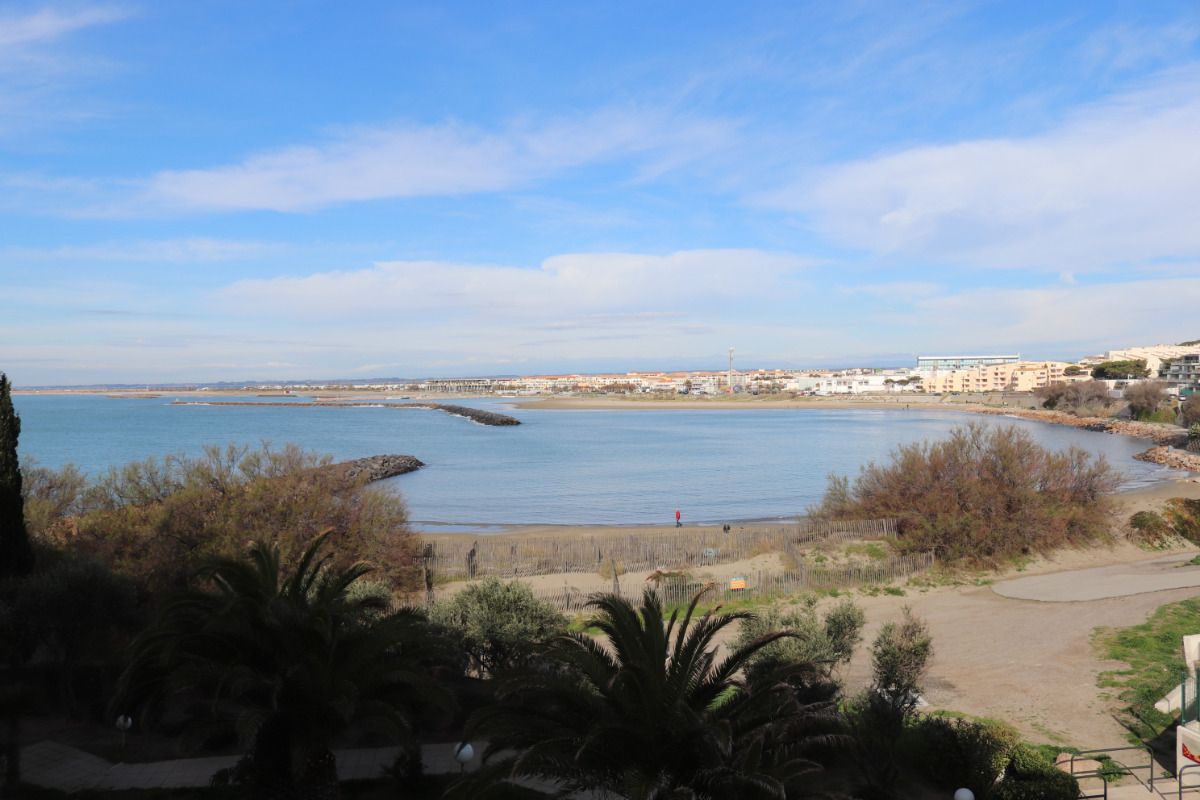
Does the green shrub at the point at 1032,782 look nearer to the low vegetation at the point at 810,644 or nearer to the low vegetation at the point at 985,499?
the low vegetation at the point at 810,644

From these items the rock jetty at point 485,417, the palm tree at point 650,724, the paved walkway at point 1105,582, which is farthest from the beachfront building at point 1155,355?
the palm tree at point 650,724

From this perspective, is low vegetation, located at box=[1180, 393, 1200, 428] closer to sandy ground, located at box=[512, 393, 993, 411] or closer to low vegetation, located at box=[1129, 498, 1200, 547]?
sandy ground, located at box=[512, 393, 993, 411]

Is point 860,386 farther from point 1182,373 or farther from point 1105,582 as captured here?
point 1105,582

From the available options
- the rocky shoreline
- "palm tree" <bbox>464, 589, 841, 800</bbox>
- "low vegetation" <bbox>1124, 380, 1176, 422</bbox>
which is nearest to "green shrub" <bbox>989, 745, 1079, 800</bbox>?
"palm tree" <bbox>464, 589, 841, 800</bbox>

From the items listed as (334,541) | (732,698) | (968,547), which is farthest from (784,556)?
(732,698)

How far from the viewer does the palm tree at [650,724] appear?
20.5ft

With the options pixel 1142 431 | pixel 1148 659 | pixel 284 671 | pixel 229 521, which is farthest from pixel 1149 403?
pixel 284 671

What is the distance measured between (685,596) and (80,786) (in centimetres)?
1223

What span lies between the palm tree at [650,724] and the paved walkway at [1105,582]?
46.7ft

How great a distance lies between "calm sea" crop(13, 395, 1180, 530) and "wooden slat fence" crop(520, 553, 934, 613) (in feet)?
40.5

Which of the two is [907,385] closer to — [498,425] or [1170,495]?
[498,425]

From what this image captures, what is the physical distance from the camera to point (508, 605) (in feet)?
40.7

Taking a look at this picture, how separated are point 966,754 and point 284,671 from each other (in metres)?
7.93

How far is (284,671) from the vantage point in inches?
289
